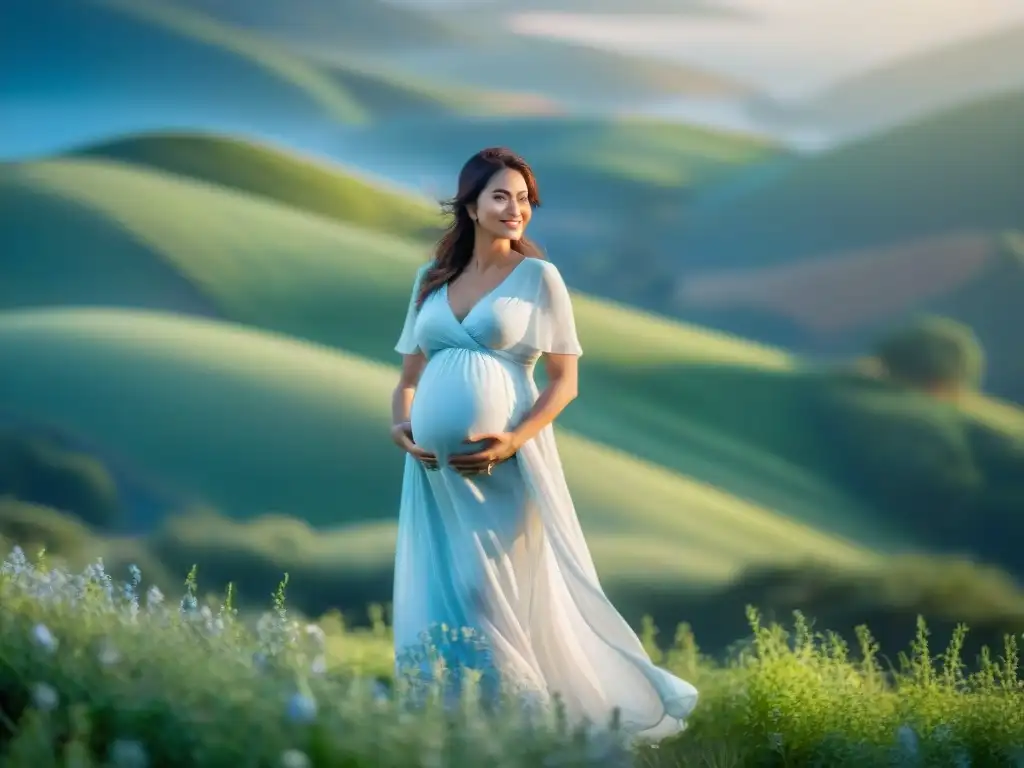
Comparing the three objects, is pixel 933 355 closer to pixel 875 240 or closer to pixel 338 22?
pixel 875 240

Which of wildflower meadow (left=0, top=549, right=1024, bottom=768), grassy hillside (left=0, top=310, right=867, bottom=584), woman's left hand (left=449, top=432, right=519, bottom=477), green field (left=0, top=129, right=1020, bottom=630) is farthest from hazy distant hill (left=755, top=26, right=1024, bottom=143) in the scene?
woman's left hand (left=449, top=432, right=519, bottom=477)

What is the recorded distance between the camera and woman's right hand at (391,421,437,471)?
4.65m

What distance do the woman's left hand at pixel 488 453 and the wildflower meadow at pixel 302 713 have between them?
0.63 m

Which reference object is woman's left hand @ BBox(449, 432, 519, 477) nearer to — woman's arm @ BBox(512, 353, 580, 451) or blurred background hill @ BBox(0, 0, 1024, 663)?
woman's arm @ BBox(512, 353, 580, 451)

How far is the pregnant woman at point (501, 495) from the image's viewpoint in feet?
14.9

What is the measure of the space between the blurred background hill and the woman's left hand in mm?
5610

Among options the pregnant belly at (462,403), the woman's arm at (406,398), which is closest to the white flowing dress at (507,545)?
the pregnant belly at (462,403)

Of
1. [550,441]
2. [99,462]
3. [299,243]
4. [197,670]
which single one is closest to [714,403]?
[299,243]

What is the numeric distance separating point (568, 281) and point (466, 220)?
968 centimetres

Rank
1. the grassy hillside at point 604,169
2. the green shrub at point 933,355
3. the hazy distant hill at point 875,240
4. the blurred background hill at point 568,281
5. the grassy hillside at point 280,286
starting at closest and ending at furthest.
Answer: the blurred background hill at point 568,281 → the grassy hillside at point 280,286 → the green shrub at point 933,355 → the hazy distant hill at point 875,240 → the grassy hillside at point 604,169

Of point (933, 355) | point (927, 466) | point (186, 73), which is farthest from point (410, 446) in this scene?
point (186, 73)

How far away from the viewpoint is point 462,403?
457 centimetres

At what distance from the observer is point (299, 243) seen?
14719 mm

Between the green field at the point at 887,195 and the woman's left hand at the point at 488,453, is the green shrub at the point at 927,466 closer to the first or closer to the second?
the green field at the point at 887,195
